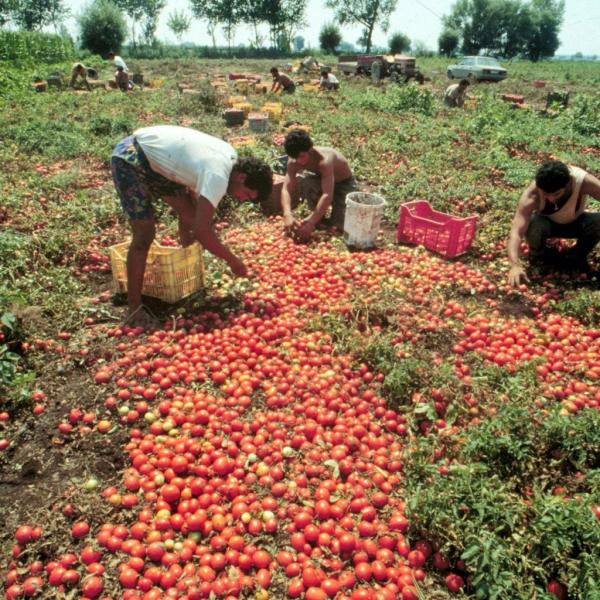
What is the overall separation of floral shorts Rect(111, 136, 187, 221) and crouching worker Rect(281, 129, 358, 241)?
6.46 feet

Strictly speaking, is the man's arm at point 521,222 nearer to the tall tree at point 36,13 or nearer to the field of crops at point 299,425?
the field of crops at point 299,425

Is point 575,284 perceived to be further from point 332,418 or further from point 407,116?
point 407,116

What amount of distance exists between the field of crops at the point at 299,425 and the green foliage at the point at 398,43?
6185cm

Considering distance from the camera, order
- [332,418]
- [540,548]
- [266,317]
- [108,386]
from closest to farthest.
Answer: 1. [540,548]
2. [332,418]
3. [108,386]
4. [266,317]

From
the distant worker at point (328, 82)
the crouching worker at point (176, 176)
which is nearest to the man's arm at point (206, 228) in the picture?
the crouching worker at point (176, 176)

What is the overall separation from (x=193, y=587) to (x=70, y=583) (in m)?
0.65

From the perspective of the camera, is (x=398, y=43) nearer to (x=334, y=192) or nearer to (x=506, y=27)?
(x=506, y=27)

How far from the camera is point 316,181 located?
689cm

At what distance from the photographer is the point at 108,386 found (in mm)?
3645

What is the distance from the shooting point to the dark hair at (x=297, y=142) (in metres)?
5.48

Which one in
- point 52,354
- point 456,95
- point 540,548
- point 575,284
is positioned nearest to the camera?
point 540,548

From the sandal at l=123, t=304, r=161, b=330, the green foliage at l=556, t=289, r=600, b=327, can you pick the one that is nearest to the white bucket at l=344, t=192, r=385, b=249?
the green foliage at l=556, t=289, r=600, b=327

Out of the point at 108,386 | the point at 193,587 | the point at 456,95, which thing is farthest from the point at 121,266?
the point at 456,95

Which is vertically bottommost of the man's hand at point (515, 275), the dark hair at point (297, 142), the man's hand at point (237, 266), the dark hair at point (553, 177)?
the man's hand at point (515, 275)
